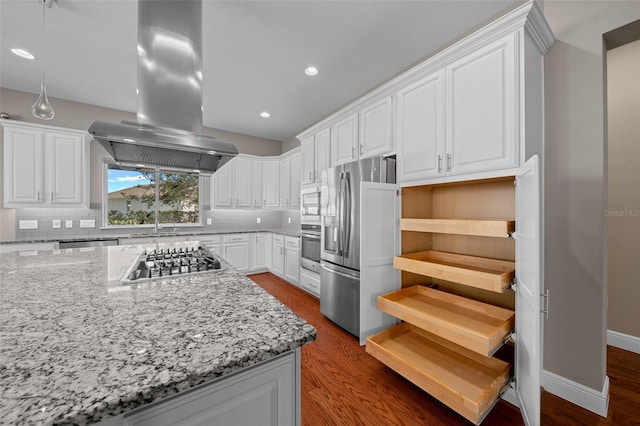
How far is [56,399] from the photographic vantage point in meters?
0.51

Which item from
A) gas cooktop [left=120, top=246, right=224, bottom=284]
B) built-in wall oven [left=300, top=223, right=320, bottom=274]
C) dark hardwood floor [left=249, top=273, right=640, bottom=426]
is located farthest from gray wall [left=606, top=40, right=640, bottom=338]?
gas cooktop [left=120, top=246, right=224, bottom=284]

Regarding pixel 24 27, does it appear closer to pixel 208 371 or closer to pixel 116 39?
pixel 116 39

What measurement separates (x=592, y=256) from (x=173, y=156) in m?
3.05

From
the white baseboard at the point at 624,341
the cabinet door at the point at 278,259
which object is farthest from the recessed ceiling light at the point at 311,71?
the white baseboard at the point at 624,341

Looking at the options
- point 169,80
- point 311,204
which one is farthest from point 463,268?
point 169,80

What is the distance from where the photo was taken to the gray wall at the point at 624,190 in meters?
2.29

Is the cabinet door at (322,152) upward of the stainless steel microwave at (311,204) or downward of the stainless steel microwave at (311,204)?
upward

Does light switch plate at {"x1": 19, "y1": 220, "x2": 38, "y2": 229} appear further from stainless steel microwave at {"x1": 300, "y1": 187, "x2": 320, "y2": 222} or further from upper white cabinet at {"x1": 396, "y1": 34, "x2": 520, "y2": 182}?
upper white cabinet at {"x1": 396, "y1": 34, "x2": 520, "y2": 182}

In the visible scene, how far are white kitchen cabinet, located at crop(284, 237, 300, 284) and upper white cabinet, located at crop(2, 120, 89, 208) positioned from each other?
3.05 meters

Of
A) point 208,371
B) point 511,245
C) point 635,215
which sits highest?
point 635,215

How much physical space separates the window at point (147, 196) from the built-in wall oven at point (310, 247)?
1977 millimetres

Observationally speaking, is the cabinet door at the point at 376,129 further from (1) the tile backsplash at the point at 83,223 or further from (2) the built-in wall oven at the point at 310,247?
(1) the tile backsplash at the point at 83,223

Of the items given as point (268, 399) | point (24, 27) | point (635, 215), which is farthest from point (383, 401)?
point (24, 27)

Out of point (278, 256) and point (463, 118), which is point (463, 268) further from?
point (278, 256)
